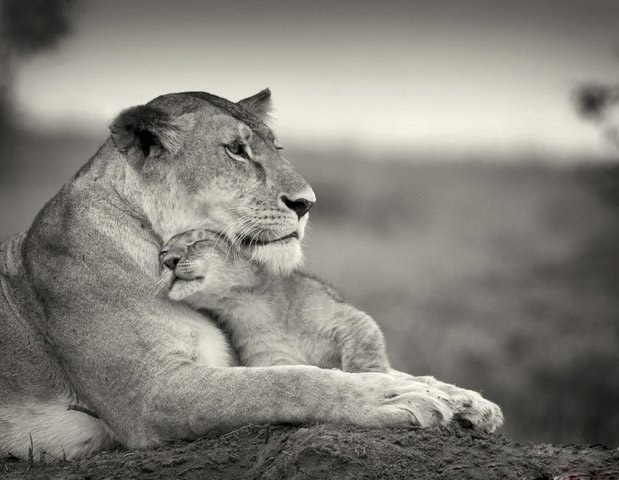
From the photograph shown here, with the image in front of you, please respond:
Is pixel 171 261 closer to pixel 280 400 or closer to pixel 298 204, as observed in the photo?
pixel 298 204

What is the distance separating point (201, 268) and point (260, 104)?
1.56 meters

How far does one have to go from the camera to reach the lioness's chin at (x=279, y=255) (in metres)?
6.04

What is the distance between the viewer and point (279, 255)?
6043 mm

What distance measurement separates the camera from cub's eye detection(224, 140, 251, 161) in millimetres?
6113

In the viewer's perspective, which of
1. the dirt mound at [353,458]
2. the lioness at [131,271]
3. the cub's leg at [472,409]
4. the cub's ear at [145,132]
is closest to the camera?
the dirt mound at [353,458]

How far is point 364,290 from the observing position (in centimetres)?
1755

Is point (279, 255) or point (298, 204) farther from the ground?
point (298, 204)

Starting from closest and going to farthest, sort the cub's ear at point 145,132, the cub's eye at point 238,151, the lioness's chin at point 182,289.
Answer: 1. the lioness's chin at point 182,289
2. the cub's ear at point 145,132
3. the cub's eye at point 238,151

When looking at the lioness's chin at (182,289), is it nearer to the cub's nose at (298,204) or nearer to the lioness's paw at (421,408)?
the cub's nose at (298,204)

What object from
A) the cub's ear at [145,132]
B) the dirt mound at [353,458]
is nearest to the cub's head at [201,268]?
the cub's ear at [145,132]

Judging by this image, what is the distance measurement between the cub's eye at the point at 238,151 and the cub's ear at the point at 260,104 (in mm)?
809

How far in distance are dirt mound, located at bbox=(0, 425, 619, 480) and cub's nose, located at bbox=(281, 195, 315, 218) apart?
52.8 inches

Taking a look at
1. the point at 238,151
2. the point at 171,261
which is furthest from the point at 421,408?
the point at 238,151

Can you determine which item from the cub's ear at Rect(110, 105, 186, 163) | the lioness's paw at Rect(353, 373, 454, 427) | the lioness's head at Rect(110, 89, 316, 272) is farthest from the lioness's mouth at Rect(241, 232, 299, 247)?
the lioness's paw at Rect(353, 373, 454, 427)
